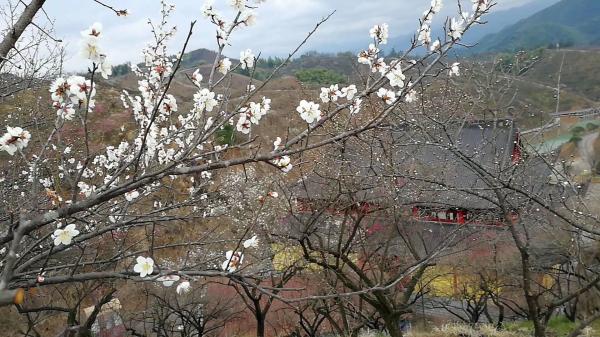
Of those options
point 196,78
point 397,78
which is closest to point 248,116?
point 196,78

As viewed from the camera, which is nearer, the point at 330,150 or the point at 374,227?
the point at 330,150

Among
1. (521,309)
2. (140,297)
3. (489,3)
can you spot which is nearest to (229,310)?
(140,297)

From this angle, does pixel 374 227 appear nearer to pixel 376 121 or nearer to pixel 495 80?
pixel 495 80

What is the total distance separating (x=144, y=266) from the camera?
2.65m

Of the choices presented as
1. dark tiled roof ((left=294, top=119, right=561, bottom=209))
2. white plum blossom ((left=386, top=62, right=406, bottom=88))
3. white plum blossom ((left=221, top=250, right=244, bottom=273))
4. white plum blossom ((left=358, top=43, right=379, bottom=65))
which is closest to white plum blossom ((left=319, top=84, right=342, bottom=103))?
white plum blossom ((left=358, top=43, right=379, bottom=65))

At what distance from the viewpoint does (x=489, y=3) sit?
336 centimetres

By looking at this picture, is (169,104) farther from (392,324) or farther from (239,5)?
(392,324)

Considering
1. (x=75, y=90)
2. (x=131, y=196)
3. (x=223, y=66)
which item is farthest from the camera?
(x=131, y=196)

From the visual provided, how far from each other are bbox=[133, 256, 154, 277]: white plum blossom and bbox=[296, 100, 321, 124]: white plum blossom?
1.26 meters

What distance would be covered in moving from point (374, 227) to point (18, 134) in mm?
9269

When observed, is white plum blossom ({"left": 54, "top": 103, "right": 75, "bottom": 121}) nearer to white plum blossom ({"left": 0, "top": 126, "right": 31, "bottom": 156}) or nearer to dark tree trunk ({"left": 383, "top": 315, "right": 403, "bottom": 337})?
white plum blossom ({"left": 0, "top": 126, "right": 31, "bottom": 156})

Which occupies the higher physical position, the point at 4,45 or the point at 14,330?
the point at 4,45

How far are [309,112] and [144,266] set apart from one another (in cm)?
136

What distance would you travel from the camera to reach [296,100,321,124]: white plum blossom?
2.96 meters
